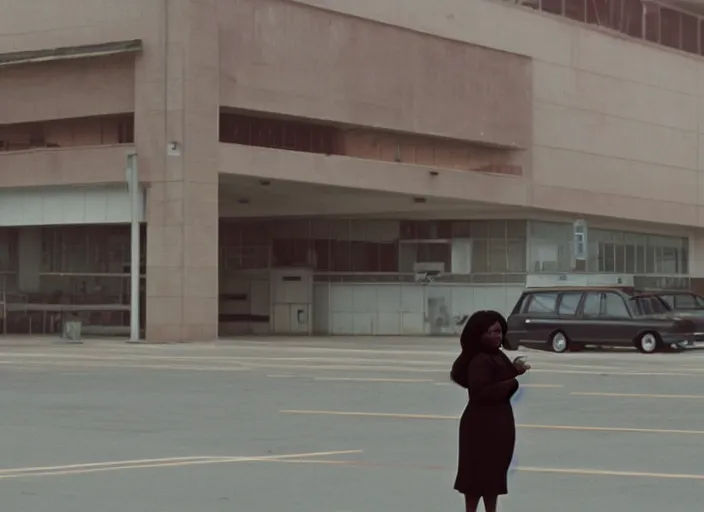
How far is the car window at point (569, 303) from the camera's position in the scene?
1375 inches

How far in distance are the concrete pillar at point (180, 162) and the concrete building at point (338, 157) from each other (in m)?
0.06

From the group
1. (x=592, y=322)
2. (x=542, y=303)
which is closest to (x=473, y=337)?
(x=592, y=322)

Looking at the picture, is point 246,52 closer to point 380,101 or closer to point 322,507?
point 380,101

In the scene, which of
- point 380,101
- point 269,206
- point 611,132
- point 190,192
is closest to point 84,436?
point 190,192

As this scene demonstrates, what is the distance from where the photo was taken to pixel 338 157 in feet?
146

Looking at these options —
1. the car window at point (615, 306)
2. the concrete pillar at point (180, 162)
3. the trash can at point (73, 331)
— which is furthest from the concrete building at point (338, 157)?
the car window at point (615, 306)

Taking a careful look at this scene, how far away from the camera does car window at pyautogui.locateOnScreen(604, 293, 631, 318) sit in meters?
34.3

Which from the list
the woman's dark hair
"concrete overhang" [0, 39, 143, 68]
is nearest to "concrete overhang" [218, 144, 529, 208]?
"concrete overhang" [0, 39, 143, 68]

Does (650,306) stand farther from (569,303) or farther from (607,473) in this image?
(607,473)

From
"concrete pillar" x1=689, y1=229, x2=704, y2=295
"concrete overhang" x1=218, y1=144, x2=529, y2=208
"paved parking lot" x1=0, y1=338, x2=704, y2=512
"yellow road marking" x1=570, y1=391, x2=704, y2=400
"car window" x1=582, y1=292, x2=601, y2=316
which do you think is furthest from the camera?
"concrete pillar" x1=689, y1=229, x2=704, y2=295

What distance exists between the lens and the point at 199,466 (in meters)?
11.6

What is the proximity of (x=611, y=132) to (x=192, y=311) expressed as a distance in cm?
2278

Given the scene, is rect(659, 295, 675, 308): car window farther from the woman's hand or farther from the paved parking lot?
the woman's hand

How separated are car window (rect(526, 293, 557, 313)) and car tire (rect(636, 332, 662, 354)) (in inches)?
98.0
